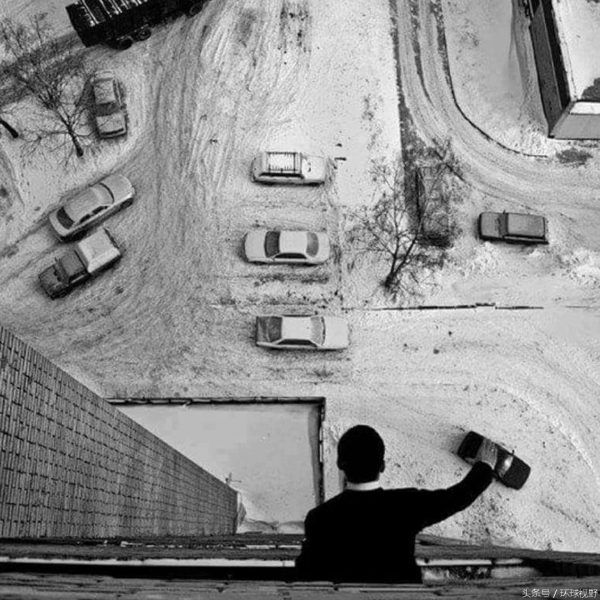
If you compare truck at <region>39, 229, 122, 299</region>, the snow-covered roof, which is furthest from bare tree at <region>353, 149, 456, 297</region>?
truck at <region>39, 229, 122, 299</region>

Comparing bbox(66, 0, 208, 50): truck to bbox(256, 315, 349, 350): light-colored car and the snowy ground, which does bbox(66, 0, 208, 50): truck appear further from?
bbox(256, 315, 349, 350): light-colored car

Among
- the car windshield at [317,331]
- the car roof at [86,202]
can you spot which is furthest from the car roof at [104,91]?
the car windshield at [317,331]

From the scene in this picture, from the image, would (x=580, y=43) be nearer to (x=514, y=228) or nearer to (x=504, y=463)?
(x=514, y=228)

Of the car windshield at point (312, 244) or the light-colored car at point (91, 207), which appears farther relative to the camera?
the light-colored car at point (91, 207)

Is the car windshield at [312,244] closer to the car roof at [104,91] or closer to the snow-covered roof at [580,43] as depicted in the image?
the car roof at [104,91]

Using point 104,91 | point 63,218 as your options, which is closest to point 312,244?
point 63,218

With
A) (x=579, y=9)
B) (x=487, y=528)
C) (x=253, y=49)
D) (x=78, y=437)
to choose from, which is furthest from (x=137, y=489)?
(x=579, y=9)
